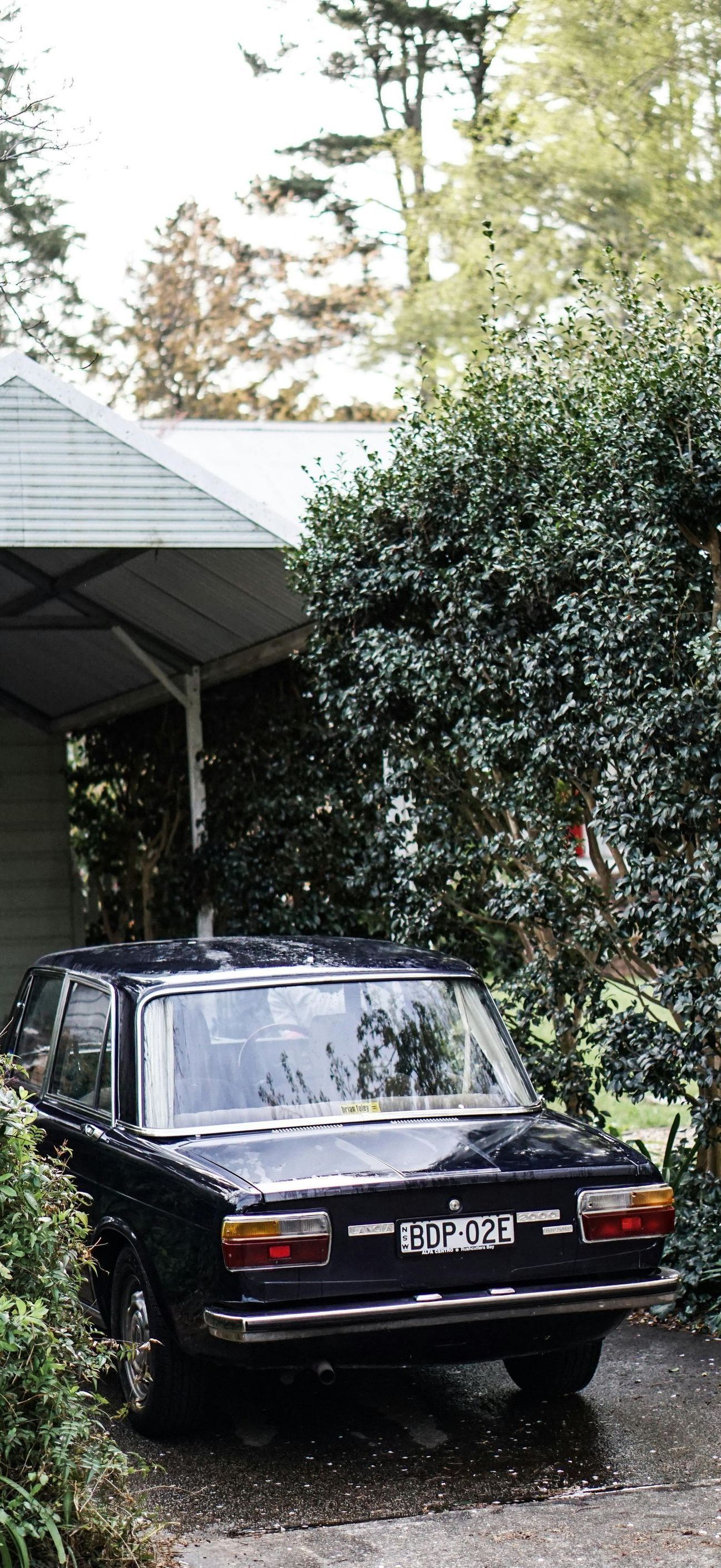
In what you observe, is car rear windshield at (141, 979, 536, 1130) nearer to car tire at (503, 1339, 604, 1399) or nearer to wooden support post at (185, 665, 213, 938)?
car tire at (503, 1339, 604, 1399)

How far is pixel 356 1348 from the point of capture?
4910 millimetres

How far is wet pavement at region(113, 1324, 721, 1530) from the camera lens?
15.8ft

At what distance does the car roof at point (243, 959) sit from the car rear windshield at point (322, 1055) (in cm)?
12

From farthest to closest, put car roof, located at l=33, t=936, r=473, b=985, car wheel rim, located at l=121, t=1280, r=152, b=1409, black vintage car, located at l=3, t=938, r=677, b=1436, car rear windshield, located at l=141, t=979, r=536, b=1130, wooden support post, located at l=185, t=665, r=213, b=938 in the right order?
wooden support post, located at l=185, t=665, r=213, b=938, car roof, located at l=33, t=936, r=473, b=985, car rear windshield, located at l=141, t=979, r=536, b=1130, car wheel rim, located at l=121, t=1280, r=152, b=1409, black vintage car, located at l=3, t=938, r=677, b=1436

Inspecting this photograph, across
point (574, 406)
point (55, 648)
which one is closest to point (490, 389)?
point (574, 406)

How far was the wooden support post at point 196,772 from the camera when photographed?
1281cm

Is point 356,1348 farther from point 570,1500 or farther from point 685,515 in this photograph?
point 685,515

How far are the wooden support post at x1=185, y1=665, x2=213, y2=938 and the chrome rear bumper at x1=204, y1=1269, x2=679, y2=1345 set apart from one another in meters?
7.86

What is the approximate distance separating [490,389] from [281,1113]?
13.5 ft

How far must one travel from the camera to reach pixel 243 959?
20.6ft

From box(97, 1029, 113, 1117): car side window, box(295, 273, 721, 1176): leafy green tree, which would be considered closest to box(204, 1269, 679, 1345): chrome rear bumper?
box(97, 1029, 113, 1117): car side window

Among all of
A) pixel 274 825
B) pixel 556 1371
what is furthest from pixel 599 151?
pixel 556 1371

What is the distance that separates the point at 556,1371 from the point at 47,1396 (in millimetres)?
2543

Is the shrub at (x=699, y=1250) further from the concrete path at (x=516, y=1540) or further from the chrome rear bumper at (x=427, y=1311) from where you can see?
the concrete path at (x=516, y=1540)
